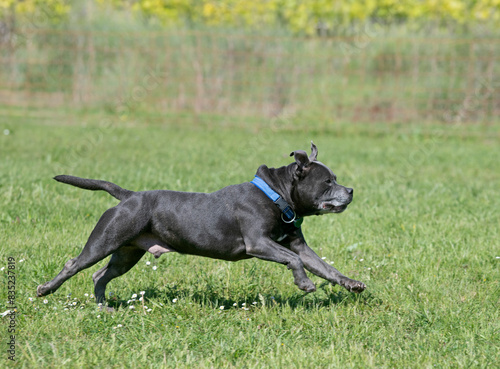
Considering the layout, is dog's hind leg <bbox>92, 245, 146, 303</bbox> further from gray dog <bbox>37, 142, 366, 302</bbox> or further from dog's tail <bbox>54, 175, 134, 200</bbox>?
dog's tail <bbox>54, 175, 134, 200</bbox>

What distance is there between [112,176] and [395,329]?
529 centimetres

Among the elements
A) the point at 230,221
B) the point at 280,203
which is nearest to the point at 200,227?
the point at 230,221

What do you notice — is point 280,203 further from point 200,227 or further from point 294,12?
point 294,12

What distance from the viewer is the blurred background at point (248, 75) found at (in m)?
16.5

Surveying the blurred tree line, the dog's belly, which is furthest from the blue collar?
the blurred tree line

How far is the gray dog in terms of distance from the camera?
4441 mm

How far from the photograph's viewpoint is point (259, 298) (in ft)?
15.3

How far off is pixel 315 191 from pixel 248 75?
1276cm

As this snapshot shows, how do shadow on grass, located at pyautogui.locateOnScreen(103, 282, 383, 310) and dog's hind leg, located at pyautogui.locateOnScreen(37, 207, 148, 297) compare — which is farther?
shadow on grass, located at pyautogui.locateOnScreen(103, 282, 383, 310)

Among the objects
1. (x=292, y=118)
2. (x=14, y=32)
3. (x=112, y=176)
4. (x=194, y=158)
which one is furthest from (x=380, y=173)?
(x=14, y=32)

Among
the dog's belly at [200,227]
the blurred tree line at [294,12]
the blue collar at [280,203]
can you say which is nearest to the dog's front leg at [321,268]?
the blue collar at [280,203]

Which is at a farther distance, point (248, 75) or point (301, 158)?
point (248, 75)

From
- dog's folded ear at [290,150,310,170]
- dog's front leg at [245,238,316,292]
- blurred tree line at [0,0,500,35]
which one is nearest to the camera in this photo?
dog's front leg at [245,238,316,292]

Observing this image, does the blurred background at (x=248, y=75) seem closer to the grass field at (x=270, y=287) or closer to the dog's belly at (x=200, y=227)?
the grass field at (x=270, y=287)
